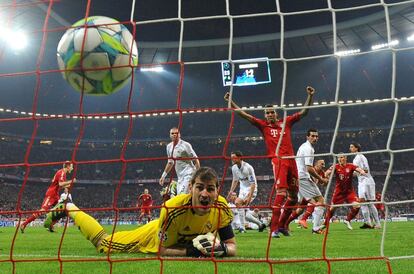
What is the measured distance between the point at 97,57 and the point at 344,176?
21.7 feet

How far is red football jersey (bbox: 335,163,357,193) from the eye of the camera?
908 centimetres

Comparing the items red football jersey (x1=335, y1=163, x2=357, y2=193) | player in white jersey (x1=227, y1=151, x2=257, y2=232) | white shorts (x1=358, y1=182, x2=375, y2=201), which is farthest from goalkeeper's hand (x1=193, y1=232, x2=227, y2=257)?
white shorts (x1=358, y1=182, x2=375, y2=201)

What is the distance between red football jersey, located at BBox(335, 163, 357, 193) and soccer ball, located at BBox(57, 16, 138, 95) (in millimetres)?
6157

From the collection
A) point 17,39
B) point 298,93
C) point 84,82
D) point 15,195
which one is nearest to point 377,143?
point 298,93

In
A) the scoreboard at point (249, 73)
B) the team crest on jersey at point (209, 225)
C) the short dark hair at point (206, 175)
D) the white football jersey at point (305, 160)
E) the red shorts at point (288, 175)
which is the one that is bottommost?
the team crest on jersey at point (209, 225)

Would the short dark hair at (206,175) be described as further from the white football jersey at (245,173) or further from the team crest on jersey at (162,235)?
the white football jersey at (245,173)

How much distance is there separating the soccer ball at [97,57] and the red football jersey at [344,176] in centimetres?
616

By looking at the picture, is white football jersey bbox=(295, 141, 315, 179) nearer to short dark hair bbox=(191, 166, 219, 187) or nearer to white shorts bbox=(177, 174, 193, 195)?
white shorts bbox=(177, 174, 193, 195)

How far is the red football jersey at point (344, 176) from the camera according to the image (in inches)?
357

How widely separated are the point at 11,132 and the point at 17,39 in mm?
12138

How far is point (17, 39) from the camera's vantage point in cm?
2569

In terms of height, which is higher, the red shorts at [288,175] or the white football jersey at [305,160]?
the white football jersey at [305,160]

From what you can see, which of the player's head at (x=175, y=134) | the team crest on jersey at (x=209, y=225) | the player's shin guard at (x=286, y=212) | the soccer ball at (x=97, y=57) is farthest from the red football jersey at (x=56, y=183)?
the team crest on jersey at (x=209, y=225)

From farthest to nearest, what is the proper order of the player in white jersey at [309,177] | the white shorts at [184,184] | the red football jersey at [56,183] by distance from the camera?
the red football jersey at [56,183]
the white shorts at [184,184]
the player in white jersey at [309,177]
